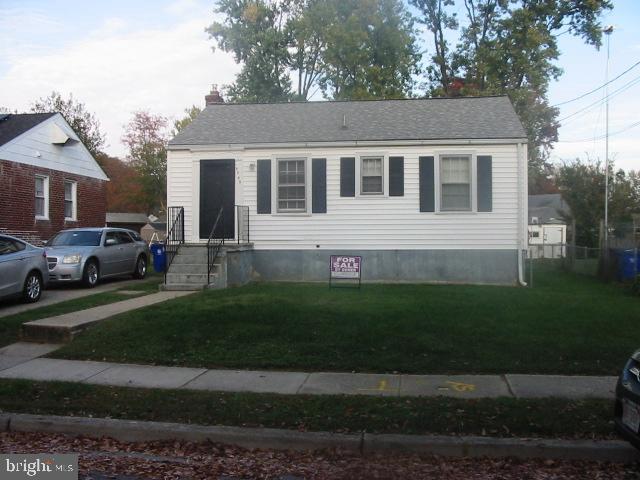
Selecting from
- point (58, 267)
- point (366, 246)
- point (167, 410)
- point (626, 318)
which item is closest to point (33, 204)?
point (58, 267)

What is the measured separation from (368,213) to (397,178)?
1.19 meters

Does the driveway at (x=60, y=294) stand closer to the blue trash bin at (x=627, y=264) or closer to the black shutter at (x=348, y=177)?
the black shutter at (x=348, y=177)

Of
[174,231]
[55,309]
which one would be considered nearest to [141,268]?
[174,231]

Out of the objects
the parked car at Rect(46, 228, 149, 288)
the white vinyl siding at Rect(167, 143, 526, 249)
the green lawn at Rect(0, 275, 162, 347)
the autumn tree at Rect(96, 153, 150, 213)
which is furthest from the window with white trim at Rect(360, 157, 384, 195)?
the autumn tree at Rect(96, 153, 150, 213)

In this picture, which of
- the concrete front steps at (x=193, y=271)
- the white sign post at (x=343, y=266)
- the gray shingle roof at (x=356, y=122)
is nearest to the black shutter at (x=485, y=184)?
the gray shingle roof at (x=356, y=122)

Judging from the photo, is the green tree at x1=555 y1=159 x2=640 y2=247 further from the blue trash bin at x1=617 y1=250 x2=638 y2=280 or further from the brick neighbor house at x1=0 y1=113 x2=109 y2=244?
the brick neighbor house at x1=0 y1=113 x2=109 y2=244

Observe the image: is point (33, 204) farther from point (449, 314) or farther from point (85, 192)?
point (449, 314)

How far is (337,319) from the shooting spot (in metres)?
9.56

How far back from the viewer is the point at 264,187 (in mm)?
15992

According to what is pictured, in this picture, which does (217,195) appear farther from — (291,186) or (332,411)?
(332,411)

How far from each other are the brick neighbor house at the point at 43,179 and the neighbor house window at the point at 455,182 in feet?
43.8

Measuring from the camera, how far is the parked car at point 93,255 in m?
14.6

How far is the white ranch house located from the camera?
15289mm

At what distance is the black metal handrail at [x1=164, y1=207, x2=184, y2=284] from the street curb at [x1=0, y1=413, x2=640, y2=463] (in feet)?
30.3
